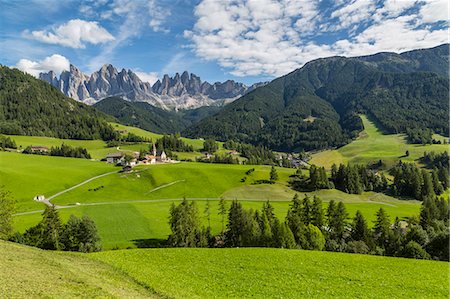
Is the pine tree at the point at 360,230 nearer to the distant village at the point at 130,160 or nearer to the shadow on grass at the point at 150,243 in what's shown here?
the shadow on grass at the point at 150,243

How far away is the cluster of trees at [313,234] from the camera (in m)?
62.0

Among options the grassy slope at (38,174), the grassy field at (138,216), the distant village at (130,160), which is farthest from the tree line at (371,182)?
the grassy slope at (38,174)

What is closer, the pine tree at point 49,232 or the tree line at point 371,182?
the pine tree at point 49,232

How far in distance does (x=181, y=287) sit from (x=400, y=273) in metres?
26.0

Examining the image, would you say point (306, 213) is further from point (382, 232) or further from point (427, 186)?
point (427, 186)

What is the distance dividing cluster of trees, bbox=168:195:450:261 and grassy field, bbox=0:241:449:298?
22.7 meters

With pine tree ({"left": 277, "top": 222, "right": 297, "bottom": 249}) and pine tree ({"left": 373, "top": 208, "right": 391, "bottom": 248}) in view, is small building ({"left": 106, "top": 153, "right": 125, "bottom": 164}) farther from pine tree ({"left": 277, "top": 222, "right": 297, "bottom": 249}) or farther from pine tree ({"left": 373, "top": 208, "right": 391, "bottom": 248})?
pine tree ({"left": 373, "top": 208, "right": 391, "bottom": 248})

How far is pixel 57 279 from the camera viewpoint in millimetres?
24281

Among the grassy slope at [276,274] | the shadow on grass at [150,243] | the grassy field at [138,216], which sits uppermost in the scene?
the grassy slope at [276,274]

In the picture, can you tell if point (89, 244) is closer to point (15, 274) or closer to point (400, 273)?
point (15, 274)

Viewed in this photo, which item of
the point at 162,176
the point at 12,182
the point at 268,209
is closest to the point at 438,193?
the point at 268,209

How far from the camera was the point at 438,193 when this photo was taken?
14500 centimetres

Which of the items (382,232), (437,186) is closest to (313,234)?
(382,232)

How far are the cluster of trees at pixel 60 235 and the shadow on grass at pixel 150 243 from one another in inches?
426
